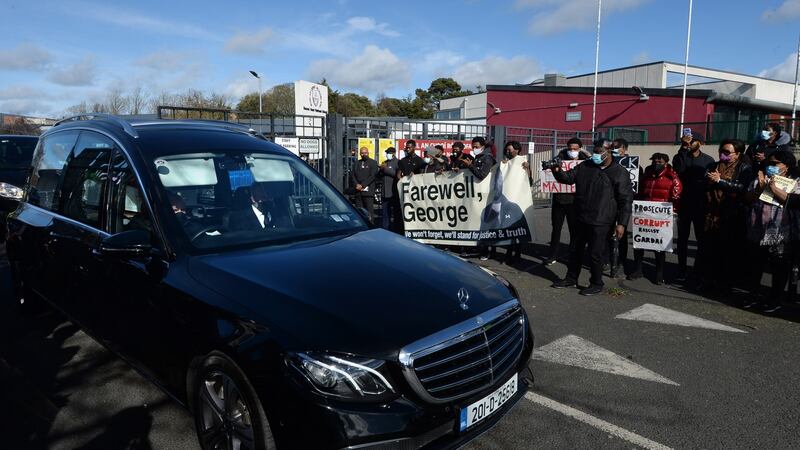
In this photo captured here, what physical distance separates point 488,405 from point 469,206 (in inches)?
257

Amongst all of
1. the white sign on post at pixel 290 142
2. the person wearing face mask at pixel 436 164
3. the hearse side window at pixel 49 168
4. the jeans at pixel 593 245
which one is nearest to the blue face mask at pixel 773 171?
the jeans at pixel 593 245

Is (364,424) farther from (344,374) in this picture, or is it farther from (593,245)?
(593,245)

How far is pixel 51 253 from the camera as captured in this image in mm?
4359

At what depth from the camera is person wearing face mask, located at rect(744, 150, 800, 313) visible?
5.71 metres

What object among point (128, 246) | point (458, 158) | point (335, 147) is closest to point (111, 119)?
point (128, 246)

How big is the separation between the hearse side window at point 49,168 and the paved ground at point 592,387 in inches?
52.7

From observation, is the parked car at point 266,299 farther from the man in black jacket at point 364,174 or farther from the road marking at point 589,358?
the man in black jacket at point 364,174

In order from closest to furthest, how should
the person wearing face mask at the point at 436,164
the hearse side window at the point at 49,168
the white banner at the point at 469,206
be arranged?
the hearse side window at the point at 49,168
the white banner at the point at 469,206
the person wearing face mask at the point at 436,164

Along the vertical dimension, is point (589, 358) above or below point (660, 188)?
below

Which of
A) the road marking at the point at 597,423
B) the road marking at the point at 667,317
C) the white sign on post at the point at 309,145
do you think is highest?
the white sign on post at the point at 309,145

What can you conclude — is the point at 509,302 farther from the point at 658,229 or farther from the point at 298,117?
the point at 298,117

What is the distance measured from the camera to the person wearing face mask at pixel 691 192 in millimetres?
7277

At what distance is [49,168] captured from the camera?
4.79 meters

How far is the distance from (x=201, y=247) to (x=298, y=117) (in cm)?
853
